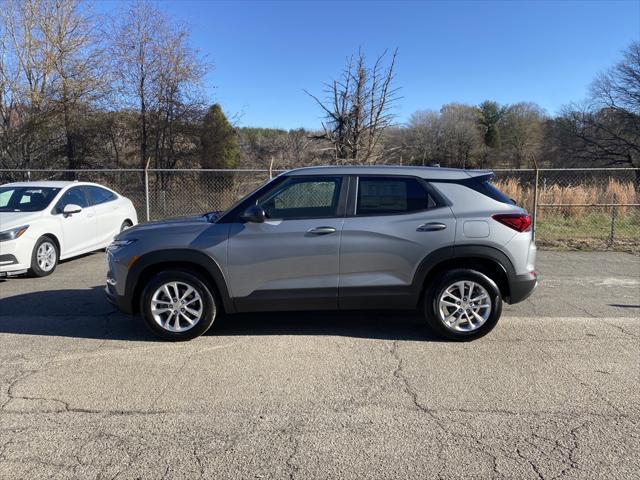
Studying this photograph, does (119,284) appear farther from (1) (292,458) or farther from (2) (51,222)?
(2) (51,222)

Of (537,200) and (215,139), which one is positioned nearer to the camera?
(537,200)

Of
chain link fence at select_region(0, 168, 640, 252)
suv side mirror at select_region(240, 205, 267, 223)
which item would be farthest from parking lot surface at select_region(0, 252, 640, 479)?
chain link fence at select_region(0, 168, 640, 252)

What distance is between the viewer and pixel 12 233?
7441 millimetres

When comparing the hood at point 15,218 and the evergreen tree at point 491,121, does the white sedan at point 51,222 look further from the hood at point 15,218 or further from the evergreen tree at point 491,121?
the evergreen tree at point 491,121

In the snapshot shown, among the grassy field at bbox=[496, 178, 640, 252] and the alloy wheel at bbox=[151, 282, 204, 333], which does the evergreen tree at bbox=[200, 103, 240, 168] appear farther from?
the alloy wheel at bbox=[151, 282, 204, 333]

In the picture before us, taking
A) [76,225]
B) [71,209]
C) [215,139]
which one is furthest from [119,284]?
[215,139]

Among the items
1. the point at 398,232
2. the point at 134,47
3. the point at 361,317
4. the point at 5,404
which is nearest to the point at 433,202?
the point at 398,232

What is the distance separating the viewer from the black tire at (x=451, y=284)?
15.9 feet

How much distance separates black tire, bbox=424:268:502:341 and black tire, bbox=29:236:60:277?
20.8ft

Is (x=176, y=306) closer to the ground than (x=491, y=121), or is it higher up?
closer to the ground

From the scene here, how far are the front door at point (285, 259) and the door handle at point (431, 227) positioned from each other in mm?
804

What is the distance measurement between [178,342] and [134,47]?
1656cm

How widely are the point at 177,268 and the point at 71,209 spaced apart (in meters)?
4.78

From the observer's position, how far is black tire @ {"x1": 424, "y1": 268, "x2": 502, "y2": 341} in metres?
4.83
